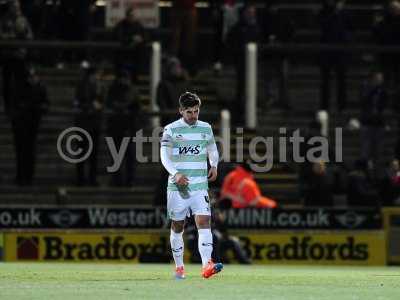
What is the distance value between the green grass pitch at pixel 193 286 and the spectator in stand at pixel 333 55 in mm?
9116

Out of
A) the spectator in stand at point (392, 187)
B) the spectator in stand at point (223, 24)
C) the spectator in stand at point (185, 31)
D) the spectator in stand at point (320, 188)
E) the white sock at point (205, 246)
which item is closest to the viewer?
the white sock at point (205, 246)

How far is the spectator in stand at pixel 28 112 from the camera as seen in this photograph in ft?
76.1

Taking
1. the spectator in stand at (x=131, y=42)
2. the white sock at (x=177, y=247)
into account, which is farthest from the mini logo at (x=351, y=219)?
the white sock at (x=177, y=247)

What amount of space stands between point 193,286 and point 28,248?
874cm

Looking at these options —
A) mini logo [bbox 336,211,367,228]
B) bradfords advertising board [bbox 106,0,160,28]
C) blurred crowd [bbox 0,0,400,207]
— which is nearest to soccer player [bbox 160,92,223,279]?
blurred crowd [bbox 0,0,400,207]

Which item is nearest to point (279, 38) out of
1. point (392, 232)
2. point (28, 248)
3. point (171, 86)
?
point (171, 86)

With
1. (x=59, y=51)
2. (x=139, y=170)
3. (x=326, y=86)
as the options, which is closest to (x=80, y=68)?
(x=59, y=51)

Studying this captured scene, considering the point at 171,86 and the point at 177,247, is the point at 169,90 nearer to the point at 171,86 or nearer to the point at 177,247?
the point at 171,86

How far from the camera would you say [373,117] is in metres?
24.0

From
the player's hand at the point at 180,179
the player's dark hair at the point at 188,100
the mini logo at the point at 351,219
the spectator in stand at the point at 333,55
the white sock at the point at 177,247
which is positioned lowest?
the mini logo at the point at 351,219

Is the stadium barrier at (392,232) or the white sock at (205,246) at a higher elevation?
the white sock at (205,246)

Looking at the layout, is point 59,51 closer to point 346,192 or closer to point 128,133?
point 128,133

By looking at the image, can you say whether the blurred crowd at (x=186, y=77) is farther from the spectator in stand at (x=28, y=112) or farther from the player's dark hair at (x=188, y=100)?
the player's dark hair at (x=188, y=100)

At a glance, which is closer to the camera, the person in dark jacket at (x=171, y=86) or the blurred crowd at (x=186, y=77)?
the blurred crowd at (x=186, y=77)
